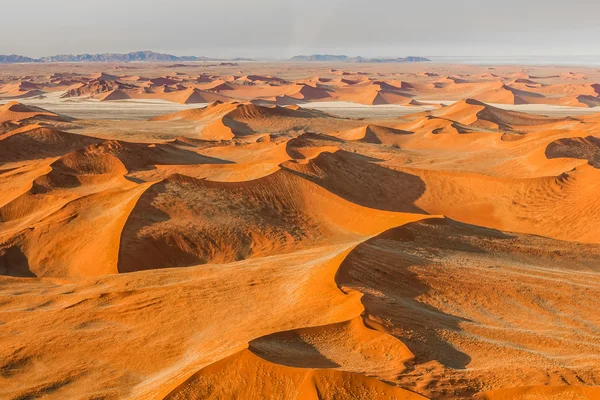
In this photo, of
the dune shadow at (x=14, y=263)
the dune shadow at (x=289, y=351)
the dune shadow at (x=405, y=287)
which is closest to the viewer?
the dune shadow at (x=289, y=351)

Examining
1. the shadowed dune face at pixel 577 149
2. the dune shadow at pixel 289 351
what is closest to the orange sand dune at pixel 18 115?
the shadowed dune face at pixel 577 149

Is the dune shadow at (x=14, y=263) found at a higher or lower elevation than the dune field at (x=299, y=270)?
lower

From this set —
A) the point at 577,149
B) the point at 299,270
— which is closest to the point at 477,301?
the point at 299,270

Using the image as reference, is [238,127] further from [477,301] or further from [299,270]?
[477,301]

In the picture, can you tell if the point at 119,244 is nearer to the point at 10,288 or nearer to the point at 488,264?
the point at 10,288

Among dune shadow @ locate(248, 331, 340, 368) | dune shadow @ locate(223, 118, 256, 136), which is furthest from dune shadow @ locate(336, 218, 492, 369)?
dune shadow @ locate(223, 118, 256, 136)

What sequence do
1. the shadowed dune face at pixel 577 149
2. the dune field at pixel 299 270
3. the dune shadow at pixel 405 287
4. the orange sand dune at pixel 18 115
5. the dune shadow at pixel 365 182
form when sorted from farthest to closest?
the orange sand dune at pixel 18 115, the shadowed dune face at pixel 577 149, the dune shadow at pixel 365 182, the dune shadow at pixel 405 287, the dune field at pixel 299 270

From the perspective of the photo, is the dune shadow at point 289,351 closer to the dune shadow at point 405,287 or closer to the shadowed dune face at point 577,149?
the dune shadow at point 405,287

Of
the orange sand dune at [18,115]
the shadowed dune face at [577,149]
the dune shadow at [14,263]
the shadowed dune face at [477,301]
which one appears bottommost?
the dune shadow at [14,263]

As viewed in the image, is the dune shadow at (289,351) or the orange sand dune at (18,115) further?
the orange sand dune at (18,115)
